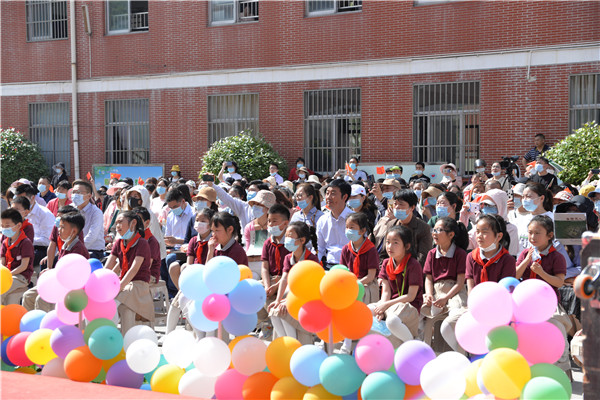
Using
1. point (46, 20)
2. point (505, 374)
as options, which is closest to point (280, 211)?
point (505, 374)

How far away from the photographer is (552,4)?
16.7 meters

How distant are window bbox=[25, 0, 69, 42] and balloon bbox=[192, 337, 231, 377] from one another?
1905 cm

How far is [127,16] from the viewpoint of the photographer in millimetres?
21719

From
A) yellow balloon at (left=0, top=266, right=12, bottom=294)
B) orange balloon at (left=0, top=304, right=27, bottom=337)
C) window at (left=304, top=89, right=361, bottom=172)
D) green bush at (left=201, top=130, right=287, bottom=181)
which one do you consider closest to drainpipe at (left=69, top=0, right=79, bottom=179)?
green bush at (left=201, top=130, right=287, bottom=181)

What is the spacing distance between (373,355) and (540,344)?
1.04 m

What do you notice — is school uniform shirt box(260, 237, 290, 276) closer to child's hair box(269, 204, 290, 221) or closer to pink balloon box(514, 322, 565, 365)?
child's hair box(269, 204, 290, 221)

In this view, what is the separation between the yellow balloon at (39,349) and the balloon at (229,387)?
1562 millimetres

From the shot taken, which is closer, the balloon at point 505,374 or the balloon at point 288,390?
the balloon at point 505,374

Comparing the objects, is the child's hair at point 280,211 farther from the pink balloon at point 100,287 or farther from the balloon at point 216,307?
the balloon at point 216,307

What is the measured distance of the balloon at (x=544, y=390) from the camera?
163 inches

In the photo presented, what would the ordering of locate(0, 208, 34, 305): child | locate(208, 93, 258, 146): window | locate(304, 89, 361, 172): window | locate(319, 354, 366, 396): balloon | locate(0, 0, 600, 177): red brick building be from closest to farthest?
locate(319, 354, 366, 396): balloon < locate(0, 208, 34, 305): child < locate(0, 0, 600, 177): red brick building < locate(304, 89, 361, 172): window < locate(208, 93, 258, 146): window

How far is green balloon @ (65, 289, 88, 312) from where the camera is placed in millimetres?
6031

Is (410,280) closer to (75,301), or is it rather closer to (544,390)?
(544,390)

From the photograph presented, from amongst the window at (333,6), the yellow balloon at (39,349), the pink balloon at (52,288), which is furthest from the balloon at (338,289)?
the window at (333,6)
